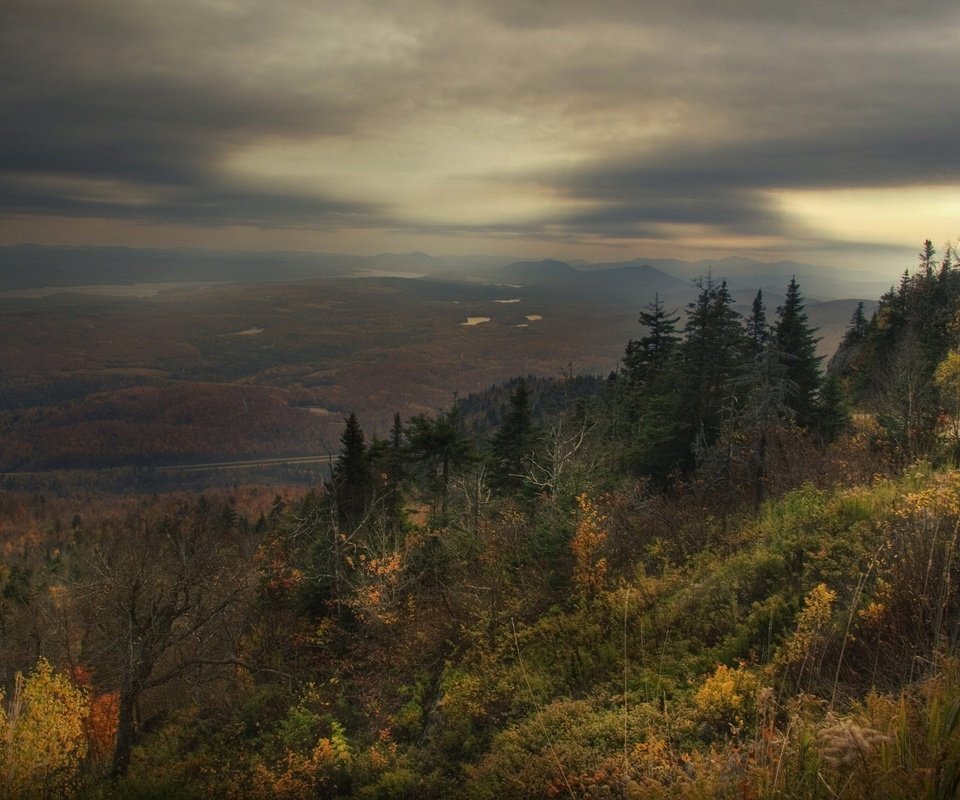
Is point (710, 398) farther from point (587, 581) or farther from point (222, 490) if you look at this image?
point (222, 490)

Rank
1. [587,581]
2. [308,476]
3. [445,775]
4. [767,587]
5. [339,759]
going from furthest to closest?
[308,476] < [587,581] < [339,759] < [767,587] < [445,775]

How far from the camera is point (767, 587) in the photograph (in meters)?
10.6

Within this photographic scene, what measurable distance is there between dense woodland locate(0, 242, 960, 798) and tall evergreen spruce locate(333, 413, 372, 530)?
0.15 meters

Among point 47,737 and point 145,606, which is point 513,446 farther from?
point 47,737

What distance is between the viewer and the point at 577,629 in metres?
12.4

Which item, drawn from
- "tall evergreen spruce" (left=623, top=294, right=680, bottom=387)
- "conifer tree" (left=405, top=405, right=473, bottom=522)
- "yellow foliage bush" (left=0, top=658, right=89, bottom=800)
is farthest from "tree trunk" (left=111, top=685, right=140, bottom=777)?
"tall evergreen spruce" (left=623, top=294, right=680, bottom=387)

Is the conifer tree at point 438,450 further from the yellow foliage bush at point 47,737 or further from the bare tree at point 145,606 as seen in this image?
the yellow foliage bush at point 47,737

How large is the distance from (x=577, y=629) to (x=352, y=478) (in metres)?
16.7

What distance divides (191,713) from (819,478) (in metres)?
20.8

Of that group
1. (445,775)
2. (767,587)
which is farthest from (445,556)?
(767,587)

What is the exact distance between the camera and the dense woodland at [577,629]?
5336mm

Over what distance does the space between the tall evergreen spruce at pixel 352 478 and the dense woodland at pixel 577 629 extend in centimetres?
15

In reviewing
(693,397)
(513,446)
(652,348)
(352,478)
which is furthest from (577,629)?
(652,348)

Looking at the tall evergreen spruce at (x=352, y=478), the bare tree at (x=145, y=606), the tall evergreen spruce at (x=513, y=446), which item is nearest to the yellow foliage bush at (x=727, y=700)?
the bare tree at (x=145, y=606)
